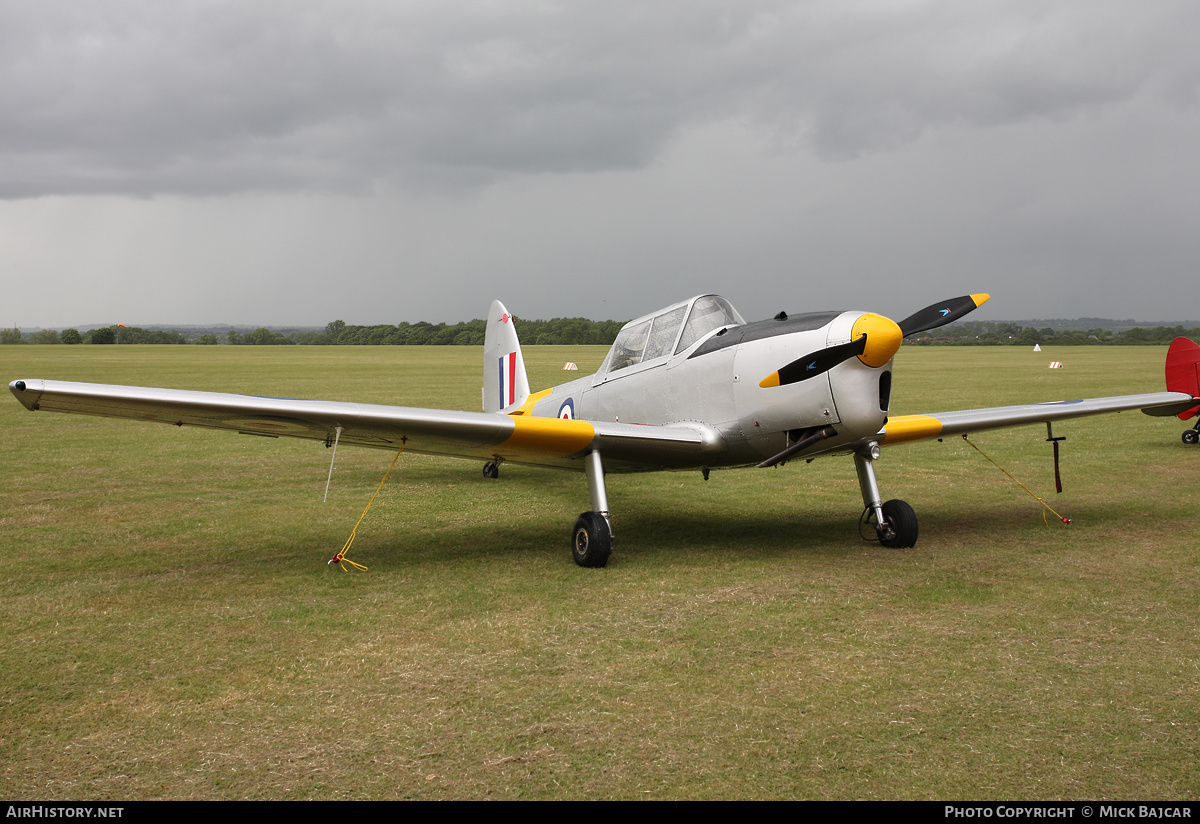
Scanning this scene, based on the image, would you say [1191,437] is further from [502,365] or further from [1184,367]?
[502,365]

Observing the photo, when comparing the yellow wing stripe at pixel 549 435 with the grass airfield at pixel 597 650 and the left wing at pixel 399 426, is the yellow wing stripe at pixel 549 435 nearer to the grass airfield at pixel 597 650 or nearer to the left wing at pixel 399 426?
the left wing at pixel 399 426

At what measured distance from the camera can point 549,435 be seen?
19.6 ft

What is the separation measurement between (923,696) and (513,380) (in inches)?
299

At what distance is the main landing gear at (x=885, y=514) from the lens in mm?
6426

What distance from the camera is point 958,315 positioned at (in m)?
6.15

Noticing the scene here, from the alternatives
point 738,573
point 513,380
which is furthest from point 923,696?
point 513,380

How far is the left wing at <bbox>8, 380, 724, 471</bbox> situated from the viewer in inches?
202

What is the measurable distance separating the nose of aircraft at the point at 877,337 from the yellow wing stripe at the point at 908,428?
4.84 feet

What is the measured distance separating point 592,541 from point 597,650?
1696 mm

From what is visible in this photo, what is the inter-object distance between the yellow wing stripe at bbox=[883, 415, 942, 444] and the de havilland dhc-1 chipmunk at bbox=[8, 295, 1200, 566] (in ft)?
0.05

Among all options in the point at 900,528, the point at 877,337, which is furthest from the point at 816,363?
the point at 900,528

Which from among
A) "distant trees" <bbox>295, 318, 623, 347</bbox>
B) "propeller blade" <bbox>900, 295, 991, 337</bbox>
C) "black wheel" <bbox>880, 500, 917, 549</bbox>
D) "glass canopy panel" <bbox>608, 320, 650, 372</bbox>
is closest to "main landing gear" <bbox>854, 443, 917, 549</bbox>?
"black wheel" <bbox>880, 500, 917, 549</bbox>

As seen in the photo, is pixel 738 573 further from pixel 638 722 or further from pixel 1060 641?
pixel 638 722

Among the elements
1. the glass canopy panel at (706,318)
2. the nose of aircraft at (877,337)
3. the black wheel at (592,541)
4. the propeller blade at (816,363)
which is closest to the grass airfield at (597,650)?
the black wheel at (592,541)
